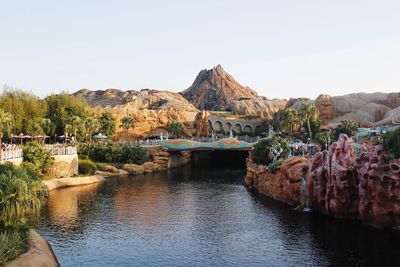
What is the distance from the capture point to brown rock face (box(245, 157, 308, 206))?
4766 cm

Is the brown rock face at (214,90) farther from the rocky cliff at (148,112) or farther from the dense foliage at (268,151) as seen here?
the dense foliage at (268,151)

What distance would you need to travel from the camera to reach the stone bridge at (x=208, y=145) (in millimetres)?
92062

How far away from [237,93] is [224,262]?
147319 mm

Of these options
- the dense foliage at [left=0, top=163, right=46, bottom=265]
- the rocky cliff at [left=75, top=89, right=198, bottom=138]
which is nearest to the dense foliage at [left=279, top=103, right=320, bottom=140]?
the rocky cliff at [left=75, top=89, right=198, bottom=138]

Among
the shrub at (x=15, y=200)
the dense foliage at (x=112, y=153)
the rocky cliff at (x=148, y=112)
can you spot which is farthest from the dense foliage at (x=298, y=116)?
the shrub at (x=15, y=200)

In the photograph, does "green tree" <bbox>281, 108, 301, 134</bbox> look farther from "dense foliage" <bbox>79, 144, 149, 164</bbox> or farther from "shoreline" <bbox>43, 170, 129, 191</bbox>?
Result: "shoreline" <bbox>43, 170, 129, 191</bbox>

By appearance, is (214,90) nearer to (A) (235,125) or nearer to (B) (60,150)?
(A) (235,125)

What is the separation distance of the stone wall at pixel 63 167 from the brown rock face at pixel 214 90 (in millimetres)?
101155

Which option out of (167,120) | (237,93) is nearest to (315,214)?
(167,120)

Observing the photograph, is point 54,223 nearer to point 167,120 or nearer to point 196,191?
point 196,191

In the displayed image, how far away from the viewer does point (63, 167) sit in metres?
67.2

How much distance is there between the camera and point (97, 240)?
35.0 metres

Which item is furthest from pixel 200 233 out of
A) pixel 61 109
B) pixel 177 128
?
pixel 177 128

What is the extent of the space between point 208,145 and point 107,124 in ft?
78.6
